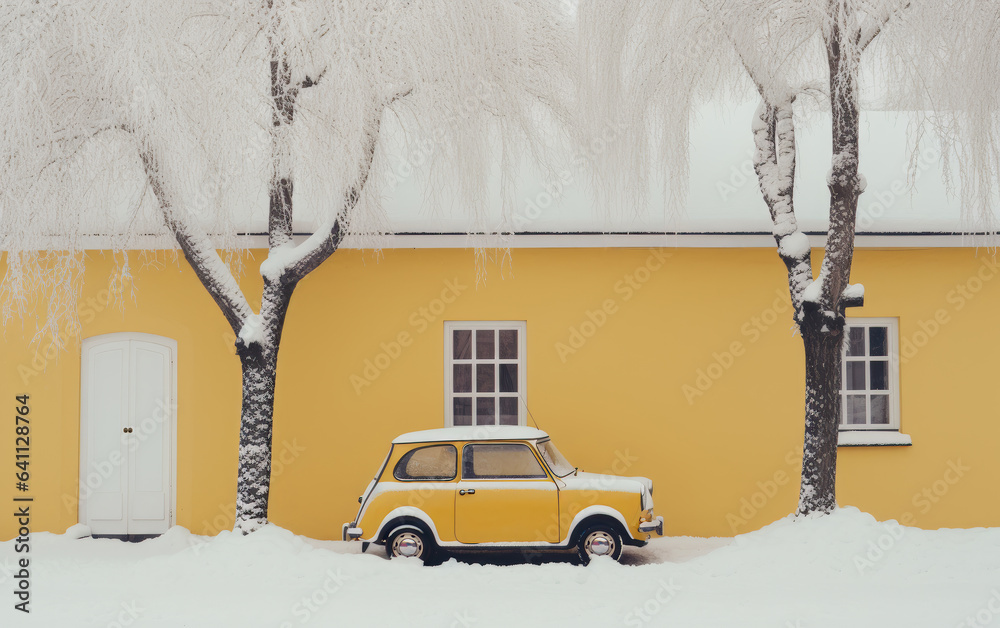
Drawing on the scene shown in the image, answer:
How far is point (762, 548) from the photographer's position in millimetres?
6945

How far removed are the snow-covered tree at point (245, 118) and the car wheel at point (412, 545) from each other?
1.37 meters

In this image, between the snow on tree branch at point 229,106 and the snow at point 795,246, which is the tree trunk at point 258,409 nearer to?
the snow on tree branch at point 229,106

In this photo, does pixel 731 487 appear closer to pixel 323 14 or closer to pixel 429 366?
pixel 429 366

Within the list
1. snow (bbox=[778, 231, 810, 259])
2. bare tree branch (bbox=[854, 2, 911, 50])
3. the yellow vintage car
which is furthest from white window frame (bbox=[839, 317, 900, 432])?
bare tree branch (bbox=[854, 2, 911, 50])

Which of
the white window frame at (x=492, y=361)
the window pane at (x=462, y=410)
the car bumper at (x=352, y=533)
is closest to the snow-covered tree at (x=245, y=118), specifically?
the car bumper at (x=352, y=533)

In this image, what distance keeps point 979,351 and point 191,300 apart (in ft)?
31.4

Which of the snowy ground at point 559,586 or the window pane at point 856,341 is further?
the window pane at point 856,341

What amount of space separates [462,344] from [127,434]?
4.18 meters

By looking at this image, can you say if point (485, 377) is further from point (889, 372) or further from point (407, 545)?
point (889, 372)

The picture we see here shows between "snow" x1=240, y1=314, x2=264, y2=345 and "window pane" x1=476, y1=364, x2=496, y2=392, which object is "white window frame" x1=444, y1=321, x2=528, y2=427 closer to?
"window pane" x1=476, y1=364, x2=496, y2=392

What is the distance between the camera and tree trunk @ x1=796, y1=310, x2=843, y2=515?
7.15 metres

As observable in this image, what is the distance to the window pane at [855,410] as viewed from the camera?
30.0 feet

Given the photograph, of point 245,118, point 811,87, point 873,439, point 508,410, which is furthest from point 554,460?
point 811,87

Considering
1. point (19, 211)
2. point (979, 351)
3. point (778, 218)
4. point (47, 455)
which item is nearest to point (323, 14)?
point (19, 211)
